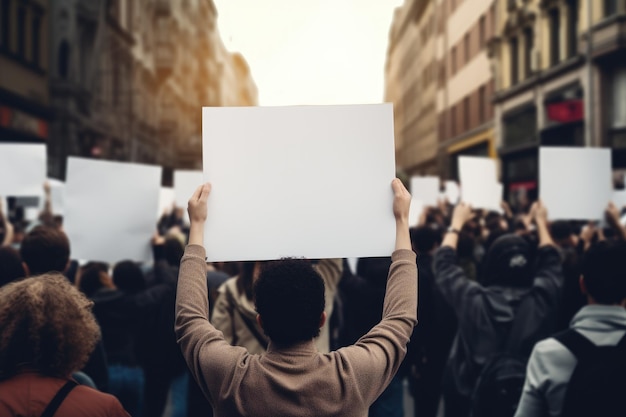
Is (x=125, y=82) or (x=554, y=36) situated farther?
(x=125, y=82)

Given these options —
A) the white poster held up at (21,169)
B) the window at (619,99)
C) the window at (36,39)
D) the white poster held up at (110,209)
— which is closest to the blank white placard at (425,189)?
the white poster held up at (21,169)

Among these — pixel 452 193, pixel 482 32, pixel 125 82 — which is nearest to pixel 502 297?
pixel 452 193

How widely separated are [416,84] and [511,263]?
185ft

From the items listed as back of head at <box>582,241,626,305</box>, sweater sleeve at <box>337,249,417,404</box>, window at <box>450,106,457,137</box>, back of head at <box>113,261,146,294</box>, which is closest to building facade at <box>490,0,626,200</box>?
window at <box>450,106,457,137</box>

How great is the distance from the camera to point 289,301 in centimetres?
218

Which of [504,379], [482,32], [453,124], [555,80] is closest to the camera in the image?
[504,379]

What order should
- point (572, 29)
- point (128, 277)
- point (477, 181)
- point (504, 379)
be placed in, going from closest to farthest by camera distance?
point (504, 379)
point (128, 277)
point (477, 181)
point (572, 29)

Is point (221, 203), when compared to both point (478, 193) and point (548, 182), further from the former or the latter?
point (478, 193)

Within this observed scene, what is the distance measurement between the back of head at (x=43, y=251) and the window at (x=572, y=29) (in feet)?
70.4

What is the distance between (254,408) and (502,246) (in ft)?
7.93

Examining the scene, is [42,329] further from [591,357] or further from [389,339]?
[591,357]

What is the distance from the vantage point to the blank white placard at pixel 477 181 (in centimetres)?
823

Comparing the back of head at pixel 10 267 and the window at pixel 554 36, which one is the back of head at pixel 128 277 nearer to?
the back of head at pixel 10 267

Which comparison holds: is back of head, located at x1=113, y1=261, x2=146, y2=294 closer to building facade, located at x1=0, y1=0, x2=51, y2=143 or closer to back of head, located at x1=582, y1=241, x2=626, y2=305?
back of head, located at x1=582, y1=241, x2=626, y2=305
